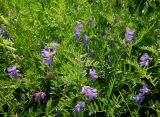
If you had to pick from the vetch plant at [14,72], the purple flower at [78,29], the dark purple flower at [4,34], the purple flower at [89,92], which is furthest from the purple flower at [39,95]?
the dark purple flower at [4,34]

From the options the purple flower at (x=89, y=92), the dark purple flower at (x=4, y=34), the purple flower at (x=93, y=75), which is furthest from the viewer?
the dark purple flower at (x=4, y=34)

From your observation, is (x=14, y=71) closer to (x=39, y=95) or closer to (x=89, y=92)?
(x=39, y=95)

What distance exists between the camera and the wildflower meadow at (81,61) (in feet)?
6.19

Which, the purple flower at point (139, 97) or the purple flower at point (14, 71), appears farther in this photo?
the purple flower at point (14, 71)

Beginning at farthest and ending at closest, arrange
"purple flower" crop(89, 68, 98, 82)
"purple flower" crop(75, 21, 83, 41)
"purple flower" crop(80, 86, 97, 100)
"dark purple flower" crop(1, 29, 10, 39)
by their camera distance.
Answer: "dark purple flower" crop(1, 29, 10, 39) < "purple flower" crop(75, 21, 83, 41) < "purple flower" crop(89, 68, 98, 82) < "purple flower" crop(80, 86, 97, 100)

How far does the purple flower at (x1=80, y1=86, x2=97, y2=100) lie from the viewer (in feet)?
5.99

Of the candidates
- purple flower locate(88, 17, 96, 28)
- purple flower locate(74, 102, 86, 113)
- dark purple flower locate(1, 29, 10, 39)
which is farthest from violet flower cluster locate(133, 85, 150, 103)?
dark purple flower locate(1, 29, 10, 39)

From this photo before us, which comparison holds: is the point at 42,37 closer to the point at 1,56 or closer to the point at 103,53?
the point at 1,56

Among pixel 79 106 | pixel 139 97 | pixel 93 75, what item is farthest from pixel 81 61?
pixel 139 97

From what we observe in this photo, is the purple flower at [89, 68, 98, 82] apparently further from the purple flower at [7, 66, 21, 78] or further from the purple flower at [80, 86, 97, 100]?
the purple flower at [7, 66, 21, 78]

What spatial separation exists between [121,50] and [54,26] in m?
0.46

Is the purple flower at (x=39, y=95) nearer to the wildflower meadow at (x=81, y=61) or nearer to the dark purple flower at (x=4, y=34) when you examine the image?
the wildflower meadow at (x=81, y=61)

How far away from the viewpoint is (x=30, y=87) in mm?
2062

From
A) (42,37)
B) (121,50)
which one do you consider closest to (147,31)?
(121,50)
